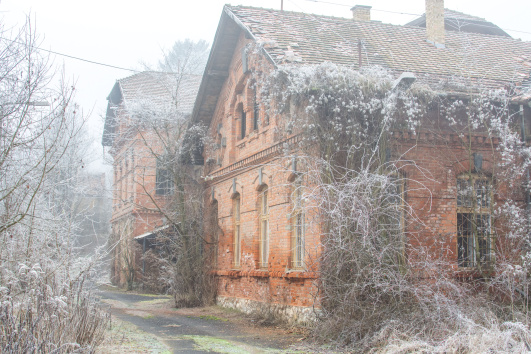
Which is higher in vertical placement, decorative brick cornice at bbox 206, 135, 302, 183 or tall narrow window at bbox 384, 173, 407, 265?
decorative brick cornice at bbox 206, 135, 302, 183

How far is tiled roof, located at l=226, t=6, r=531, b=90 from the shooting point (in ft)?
42.2

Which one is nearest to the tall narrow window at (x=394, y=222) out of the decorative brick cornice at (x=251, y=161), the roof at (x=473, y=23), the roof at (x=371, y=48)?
the decorative brick cornice at (x=251, y=161)

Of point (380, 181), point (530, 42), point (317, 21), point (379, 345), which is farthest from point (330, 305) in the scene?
point (530, 42)

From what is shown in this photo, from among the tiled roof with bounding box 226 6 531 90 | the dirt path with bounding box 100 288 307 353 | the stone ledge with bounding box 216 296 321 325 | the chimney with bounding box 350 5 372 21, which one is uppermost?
the chimney with bounding box 350 5 372 21

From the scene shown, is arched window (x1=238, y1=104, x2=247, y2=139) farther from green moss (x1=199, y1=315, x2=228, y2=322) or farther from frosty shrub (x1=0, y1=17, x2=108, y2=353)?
frosty shrub (x1=0, y1=17, x2=108, y2=353)

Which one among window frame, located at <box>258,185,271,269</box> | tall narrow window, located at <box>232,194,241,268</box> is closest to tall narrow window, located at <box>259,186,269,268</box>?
window frame, located at <box>258,185,271,269</box>

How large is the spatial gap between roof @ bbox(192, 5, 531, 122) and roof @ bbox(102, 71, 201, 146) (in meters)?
4.33

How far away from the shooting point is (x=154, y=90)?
28.6 m

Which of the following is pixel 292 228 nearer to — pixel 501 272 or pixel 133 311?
pixel 501 272

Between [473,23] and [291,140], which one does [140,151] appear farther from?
[473,23]

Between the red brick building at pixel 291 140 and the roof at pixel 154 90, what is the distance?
10.3ft

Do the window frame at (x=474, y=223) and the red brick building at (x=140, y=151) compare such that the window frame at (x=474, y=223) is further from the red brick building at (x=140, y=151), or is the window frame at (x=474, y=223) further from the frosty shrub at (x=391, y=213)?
the red brick building at (x=140, y=151)

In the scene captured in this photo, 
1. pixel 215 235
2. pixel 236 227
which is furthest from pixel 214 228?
pixel 236 227

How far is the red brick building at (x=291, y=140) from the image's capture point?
1200cm
